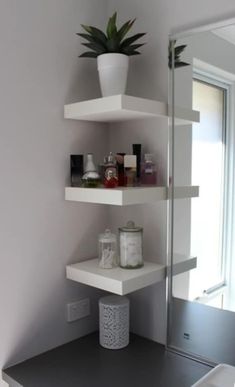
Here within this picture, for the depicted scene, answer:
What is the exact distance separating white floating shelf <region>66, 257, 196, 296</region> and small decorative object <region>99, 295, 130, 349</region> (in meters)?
0.16

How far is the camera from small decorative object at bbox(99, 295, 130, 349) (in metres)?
1.46

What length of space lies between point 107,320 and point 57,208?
1.60 ft

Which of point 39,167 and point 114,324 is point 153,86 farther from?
point 114,324

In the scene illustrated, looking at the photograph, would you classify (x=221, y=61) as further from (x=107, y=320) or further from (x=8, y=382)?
(x=8, y=382)

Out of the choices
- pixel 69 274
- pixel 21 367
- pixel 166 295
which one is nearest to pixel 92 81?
pixel 69 274

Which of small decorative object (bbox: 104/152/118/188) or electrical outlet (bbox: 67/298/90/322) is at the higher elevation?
small decorative object (bbox: 104/152/118/188)

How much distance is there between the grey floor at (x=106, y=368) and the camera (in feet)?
4.04

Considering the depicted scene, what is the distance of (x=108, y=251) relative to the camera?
1465 millimetres

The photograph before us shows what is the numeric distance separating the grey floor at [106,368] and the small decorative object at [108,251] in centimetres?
34

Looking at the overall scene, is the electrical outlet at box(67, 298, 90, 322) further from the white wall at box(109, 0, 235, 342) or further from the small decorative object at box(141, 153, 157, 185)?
the small decorative object at box(141, 153, 157, 185)

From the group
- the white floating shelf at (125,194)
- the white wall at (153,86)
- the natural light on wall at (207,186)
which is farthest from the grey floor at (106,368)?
the white floating shelf at (125,194)

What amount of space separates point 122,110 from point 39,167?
0.38 m

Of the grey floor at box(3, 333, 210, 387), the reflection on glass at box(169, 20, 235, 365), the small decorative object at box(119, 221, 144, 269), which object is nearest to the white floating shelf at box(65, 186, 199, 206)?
the reflection on glass at box(169, 20, 235, 365)

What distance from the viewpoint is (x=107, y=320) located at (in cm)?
146
